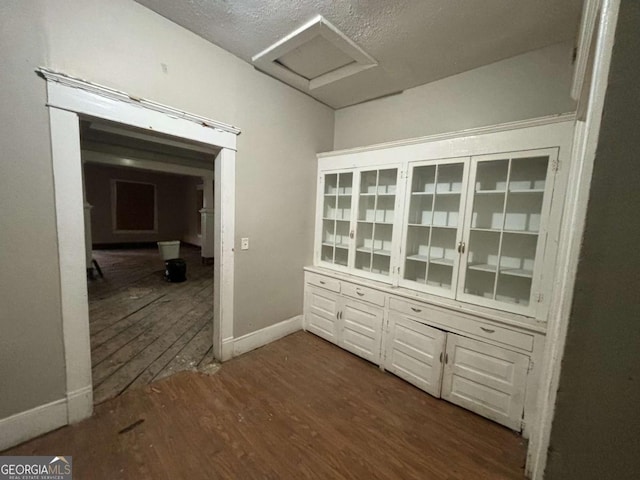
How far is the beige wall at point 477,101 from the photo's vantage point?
1834mm

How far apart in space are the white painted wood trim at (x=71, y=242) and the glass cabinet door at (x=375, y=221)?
2133 mm

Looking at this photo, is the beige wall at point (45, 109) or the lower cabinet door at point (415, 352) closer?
the beige wall at point (45, 109)

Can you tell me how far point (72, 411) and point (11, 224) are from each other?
3.86 feet

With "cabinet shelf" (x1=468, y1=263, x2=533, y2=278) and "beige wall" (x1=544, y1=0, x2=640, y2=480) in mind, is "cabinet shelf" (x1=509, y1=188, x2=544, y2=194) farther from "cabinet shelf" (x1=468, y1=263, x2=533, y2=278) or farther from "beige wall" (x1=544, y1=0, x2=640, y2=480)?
"beige wall" (x1=544, y1=0, x2=640, y2=480)

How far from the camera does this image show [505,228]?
1.91m

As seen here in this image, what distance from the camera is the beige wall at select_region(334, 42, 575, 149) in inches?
72.2

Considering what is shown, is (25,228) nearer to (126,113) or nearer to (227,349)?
(126,113)

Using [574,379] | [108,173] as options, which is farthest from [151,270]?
[574,379]

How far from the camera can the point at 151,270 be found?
215 inches

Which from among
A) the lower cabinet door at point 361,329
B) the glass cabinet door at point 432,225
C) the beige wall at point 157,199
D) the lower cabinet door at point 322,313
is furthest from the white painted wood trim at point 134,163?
the glass cabinet door at point 432,225

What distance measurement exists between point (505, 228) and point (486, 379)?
3.55ft

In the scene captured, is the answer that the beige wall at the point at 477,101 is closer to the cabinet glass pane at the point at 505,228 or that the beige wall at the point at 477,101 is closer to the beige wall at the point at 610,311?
the cabinet glass pane at the point at 505,228

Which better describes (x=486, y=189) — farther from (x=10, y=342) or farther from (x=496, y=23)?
(x=10, y=342)

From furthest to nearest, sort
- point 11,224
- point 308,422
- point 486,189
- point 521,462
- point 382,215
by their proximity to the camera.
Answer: point 382,215 < point 486,189 < point 308,422 < point 521,462 < point 11,224
